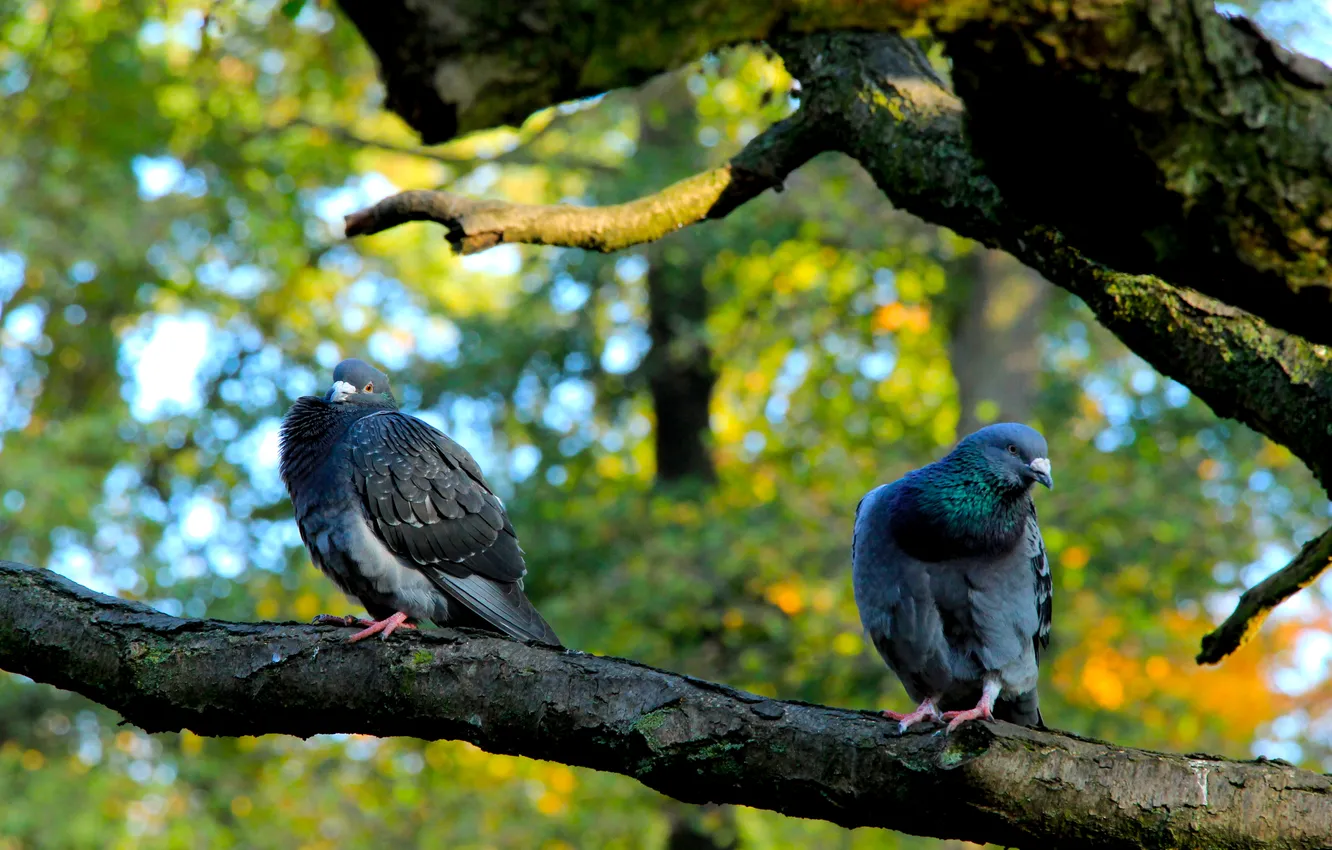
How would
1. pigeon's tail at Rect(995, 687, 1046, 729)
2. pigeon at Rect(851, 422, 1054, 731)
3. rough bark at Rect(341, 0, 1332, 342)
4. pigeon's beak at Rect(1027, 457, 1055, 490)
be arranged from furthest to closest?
pigeon's tail at Rect(995, 687, 1046, 729)
pigeon's beak at Rect(1027, 457, 1055, 490)
pigeon at Rect(851, 422, 1054, 731)
rough bark at Rect(341, 0, 1332, 342)

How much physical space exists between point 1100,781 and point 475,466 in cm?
326

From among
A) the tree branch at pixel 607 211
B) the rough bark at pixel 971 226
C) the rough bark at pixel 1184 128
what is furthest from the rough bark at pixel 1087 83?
the tree branch at pixel 607 211

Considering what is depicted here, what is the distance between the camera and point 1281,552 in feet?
36.8

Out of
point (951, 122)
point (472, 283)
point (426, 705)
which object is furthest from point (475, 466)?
point (472, 283)

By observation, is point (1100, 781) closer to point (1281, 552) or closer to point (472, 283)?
point (1281, 552)

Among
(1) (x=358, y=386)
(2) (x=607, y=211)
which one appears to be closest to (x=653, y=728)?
(2) (x=607, y=211)

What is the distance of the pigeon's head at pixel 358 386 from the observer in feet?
18.2

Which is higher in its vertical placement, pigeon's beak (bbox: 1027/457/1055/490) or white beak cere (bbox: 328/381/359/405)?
pigeon's beak (bbox: 1027/457/1055/490)

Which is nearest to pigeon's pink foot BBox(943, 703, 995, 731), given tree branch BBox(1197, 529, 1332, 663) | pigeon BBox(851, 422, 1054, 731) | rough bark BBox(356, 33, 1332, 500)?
pigeon BBox(851, 422, 1054, 731)

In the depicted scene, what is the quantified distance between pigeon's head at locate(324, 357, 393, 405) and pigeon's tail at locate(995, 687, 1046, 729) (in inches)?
118

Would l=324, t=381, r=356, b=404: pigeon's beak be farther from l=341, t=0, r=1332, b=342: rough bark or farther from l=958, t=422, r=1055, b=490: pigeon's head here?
l=341, t=0, r=1332, b=342: rough bark

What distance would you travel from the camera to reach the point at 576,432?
12.7 metres

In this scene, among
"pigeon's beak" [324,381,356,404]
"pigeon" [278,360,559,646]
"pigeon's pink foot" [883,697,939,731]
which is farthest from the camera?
"pigeon's beak" [324,381,356,404]

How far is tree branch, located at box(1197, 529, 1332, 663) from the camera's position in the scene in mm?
3141
